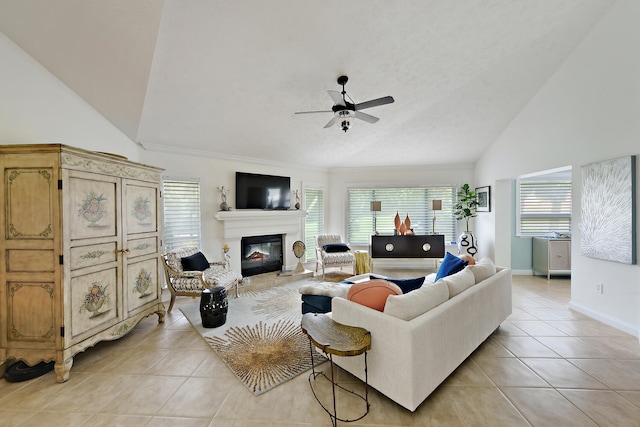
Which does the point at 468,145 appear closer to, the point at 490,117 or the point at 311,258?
the point at 490,117

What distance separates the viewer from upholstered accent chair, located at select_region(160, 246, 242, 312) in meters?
3.73

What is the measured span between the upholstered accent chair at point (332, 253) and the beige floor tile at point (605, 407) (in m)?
3.72

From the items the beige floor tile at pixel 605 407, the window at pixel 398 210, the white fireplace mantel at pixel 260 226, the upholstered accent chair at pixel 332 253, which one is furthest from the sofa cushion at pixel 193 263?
the beige floor tile at pixel 605 407

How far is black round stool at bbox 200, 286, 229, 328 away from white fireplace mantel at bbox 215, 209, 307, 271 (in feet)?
5.96

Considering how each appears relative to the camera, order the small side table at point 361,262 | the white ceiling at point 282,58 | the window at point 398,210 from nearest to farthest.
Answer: the white ceiling at point 282,58 → the small side table at point 361,262 → the window at point 398,210

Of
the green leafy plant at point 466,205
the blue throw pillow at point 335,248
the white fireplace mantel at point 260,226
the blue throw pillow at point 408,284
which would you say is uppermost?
the green leafy plant at point 466,205

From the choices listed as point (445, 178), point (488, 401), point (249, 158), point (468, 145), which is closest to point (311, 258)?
point (249, 158)

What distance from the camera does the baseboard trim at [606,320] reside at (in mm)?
3012

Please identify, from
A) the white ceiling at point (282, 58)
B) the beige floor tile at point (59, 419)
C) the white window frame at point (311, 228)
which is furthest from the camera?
the white window frame at point (311, 228)

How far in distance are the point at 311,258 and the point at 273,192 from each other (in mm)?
1985

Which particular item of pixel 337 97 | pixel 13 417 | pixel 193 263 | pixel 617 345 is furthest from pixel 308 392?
pixel 617 345

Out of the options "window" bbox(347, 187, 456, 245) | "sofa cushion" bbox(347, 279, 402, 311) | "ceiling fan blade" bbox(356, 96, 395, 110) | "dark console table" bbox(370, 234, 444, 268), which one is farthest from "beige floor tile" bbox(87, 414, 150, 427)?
"window" bbox(347, 187, 456, 245)

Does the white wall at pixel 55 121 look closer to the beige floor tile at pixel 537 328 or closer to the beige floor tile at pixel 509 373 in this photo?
the beige floor tile at pixel 509 373

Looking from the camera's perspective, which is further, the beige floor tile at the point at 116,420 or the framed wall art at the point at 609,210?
the framed wall art at the point at 609,210
